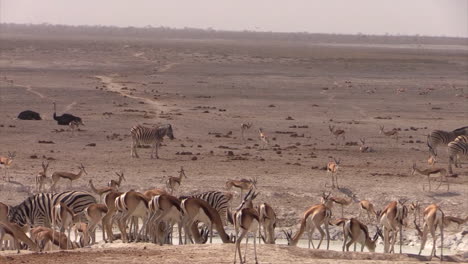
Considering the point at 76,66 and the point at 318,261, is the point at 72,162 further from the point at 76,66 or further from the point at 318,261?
the point at 76,66

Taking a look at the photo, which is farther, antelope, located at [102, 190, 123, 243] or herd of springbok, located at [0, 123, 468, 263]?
antelope, located at [102, 190, 123, 243]

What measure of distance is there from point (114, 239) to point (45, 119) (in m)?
20.4

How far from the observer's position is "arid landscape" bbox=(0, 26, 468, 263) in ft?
65.6

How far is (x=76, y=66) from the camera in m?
75.8

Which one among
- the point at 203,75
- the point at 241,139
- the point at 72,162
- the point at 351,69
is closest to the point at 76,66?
the point at 203,75

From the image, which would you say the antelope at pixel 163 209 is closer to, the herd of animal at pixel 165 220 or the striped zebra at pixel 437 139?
the herd of animal at pixel 165 220

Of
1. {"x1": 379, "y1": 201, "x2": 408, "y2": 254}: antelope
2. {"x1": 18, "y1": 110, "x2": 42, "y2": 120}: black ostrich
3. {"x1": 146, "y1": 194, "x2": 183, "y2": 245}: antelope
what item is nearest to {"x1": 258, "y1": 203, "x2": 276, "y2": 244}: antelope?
{"x1": 146, "y1": 194, "x2": 183, "y2": 245}: antelope

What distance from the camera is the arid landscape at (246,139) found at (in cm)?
2000

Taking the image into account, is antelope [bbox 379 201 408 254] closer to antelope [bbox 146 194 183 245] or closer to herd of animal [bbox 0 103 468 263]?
herd of animal [bbox 0 103 468 263]

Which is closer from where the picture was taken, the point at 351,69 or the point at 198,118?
the point at 198,118

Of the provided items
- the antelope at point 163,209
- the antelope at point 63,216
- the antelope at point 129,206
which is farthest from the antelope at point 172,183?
the antelope at point 163,209

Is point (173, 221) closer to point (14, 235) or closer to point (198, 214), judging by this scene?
point (198, 214)

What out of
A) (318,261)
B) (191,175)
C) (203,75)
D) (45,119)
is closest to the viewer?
(318,261)

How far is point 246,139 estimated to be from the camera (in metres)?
32.9
